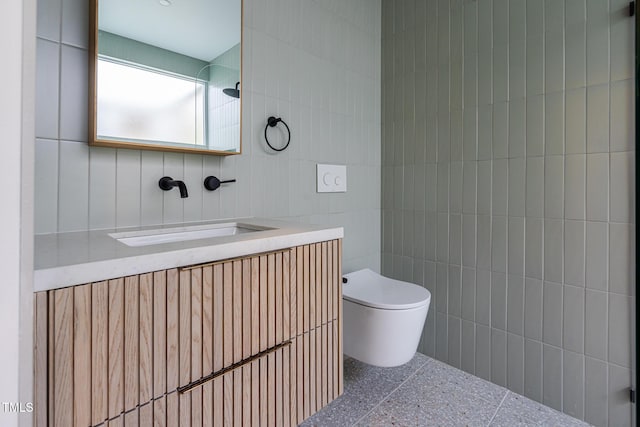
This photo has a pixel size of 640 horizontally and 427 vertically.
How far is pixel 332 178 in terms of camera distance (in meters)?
1.84

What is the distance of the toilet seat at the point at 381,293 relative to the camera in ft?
4.65

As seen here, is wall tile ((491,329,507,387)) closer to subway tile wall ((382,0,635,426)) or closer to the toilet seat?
subway tile wall ((382,0,635,426))

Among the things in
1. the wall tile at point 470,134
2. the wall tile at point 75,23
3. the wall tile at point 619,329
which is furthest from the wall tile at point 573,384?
the wall tile at point 75,23

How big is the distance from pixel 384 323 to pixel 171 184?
3.38 feet

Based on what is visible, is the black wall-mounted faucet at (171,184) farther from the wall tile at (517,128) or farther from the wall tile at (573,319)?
the wall tile at (573,319)

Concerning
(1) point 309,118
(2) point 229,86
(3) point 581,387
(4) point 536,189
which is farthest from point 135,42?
(3) point 581,387

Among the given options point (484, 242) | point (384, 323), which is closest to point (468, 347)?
point (484, 242)

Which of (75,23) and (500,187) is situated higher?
(75,23)

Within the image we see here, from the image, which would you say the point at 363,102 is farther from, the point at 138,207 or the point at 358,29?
the point at 138,207

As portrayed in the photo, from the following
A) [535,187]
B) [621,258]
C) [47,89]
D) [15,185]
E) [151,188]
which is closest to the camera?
[15,185]

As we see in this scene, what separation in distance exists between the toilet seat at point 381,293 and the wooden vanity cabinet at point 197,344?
33cm

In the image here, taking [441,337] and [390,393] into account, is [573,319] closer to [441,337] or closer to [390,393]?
[441,337]

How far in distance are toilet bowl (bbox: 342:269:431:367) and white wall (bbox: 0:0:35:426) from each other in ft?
3.84

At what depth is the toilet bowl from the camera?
4.60 feet
